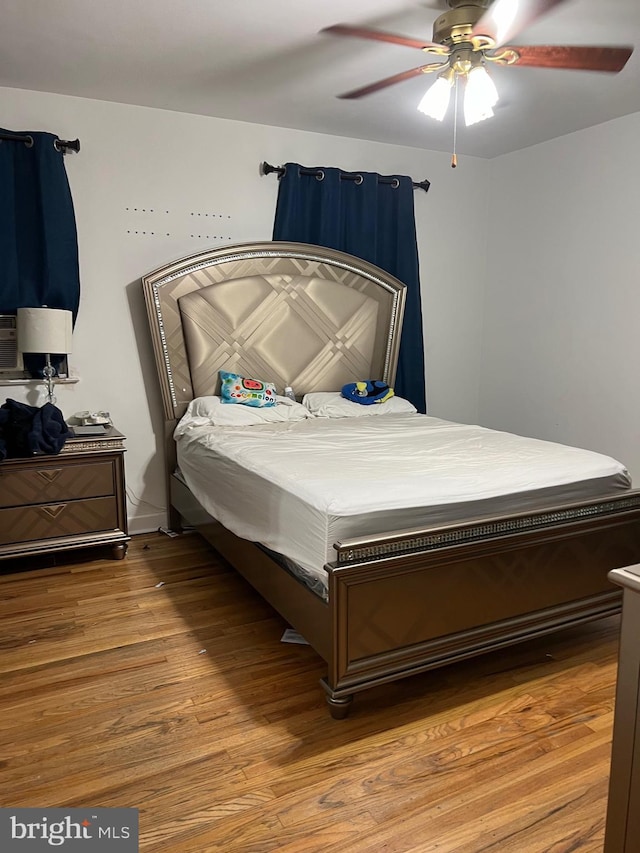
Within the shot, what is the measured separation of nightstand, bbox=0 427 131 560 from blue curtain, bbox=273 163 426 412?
1.86m

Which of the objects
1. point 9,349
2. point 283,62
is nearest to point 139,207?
point 9,349

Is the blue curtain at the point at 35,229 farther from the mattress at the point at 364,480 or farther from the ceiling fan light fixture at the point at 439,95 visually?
the ceiling fan light fixture at the point at 439,95

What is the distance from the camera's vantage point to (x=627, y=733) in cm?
113

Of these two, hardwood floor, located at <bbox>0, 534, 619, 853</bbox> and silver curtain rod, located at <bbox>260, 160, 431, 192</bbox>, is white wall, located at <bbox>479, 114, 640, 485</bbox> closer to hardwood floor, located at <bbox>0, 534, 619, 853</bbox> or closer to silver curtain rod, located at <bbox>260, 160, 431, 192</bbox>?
silver curtain rod, located at <bbox>260, 160, 431, 192</bbox>

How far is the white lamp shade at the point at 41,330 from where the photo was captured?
325 centimetres

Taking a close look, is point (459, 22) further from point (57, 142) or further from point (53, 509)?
point (53, 509)

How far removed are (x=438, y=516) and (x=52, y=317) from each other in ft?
7.56

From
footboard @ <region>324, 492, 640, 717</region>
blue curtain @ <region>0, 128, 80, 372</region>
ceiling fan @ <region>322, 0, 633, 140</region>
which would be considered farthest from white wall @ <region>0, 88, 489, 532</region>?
footboard @ <region>324, 492, 640, 717</region>

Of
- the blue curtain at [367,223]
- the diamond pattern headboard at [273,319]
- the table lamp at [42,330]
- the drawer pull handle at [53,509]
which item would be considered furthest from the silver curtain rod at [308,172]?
the drawer pull handle at [53,509]

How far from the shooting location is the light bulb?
99.0 inches

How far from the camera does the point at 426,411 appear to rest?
4867 mm

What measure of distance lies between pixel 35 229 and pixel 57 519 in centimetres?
161

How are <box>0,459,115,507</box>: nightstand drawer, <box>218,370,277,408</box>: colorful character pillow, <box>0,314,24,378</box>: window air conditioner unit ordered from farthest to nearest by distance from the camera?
<box>218,370,277,408</box>: colorful character pillow, <box>0,314,24,378</box>: window air conditioner unit, <box>0,459,115,507</box>: nightstand drawer

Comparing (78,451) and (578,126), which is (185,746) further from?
(578,126)
